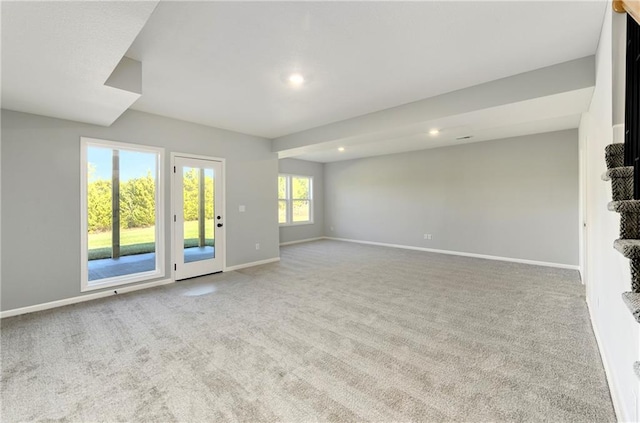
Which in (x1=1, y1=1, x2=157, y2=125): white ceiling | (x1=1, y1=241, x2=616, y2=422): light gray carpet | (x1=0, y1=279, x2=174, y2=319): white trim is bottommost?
(x1=1, y1=241, x2=616, y2=422): light gray carpet

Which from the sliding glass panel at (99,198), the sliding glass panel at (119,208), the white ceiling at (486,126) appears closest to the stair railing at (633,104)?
the white ceiling at (486,126)

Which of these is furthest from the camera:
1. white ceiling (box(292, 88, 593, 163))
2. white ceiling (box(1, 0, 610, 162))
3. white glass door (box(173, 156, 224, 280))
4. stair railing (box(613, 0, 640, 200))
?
white glass door (box(173, 156, 224, 280))

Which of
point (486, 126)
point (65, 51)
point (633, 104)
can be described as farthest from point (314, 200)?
point (633, 104)

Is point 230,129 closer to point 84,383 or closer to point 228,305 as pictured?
point 228,305

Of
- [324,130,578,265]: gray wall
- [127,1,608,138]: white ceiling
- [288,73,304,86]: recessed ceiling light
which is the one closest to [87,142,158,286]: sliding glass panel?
[127,1,608,138]: white ceiling

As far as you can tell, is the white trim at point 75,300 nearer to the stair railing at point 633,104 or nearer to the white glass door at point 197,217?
the white glass door at point 197,217

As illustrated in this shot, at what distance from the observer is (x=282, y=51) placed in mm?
2498

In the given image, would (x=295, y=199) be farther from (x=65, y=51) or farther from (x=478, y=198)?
(x=65, y=51)

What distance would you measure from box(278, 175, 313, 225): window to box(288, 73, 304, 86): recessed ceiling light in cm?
508

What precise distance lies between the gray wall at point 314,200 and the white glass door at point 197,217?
323cm

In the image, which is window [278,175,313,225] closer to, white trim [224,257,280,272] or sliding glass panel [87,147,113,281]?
white trim [224,257,280,272]

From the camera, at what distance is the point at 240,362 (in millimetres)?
2230

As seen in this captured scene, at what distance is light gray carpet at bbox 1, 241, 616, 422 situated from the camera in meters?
1.73

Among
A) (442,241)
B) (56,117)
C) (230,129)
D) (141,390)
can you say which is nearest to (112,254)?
(56,117)
